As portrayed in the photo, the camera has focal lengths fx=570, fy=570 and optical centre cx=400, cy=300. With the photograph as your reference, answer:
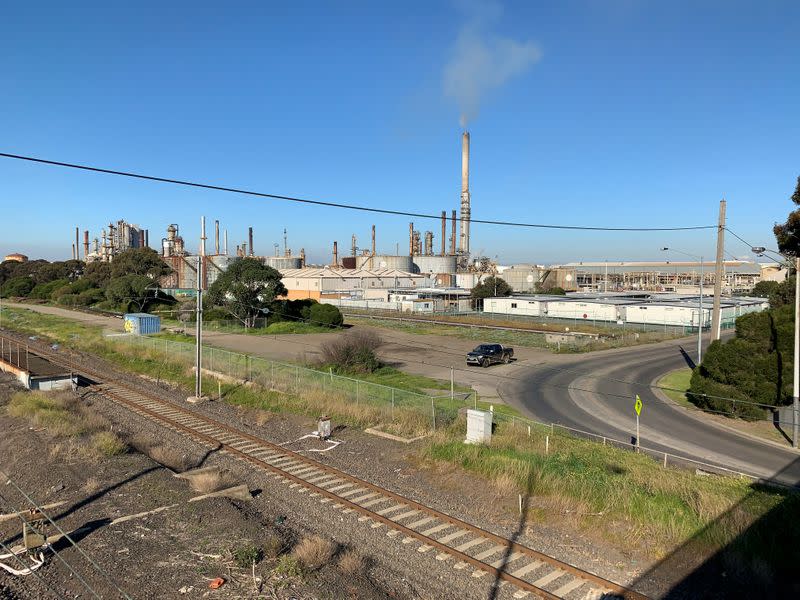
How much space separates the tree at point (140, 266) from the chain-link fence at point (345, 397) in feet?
181

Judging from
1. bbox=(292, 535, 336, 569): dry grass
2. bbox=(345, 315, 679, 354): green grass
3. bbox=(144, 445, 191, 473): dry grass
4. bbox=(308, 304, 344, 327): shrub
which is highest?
bbox=(308, 304, 344, 327): shrub

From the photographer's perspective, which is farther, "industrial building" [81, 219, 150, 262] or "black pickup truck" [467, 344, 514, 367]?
"industrial building" [81, 219, 150, 262]

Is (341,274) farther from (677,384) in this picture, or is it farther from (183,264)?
(677,384)

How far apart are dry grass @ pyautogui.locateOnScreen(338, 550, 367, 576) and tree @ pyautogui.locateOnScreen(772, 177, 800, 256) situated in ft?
104

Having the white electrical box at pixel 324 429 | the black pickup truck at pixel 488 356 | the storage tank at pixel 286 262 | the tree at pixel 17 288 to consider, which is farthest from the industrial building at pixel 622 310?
the tree at pixel 17 288

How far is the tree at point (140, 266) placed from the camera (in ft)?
265

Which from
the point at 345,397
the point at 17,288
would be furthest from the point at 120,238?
the point at 345,397

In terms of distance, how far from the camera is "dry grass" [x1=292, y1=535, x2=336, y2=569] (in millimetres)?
9750

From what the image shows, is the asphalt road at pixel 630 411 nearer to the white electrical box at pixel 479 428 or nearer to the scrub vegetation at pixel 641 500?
the scrub vegetation at pixel 641 500

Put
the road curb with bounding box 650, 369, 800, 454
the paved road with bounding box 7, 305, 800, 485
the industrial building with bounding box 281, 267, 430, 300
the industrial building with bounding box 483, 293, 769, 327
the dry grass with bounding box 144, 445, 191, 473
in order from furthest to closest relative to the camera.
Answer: the industrial building with bounding box 281, 267, 430, 300, the industrial building with bounding box 483, 293, 769, 327, the road curb with bounding box 650, 369, 800, 454, the paved road with bounding box 7, 305, 800, 485, the dry grass with bounding box 144, 445, 191, 473

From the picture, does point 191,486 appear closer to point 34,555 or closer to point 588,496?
point 34,555

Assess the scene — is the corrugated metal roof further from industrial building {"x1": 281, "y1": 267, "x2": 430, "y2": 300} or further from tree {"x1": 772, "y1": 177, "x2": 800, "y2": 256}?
tree {"x1": 772, "y1": 177, "x2": 800, "y2": 256}

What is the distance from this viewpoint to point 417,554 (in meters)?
10.3

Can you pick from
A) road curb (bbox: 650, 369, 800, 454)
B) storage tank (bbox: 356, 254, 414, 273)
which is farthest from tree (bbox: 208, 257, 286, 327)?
storage tank (bbox: 356, 254, 414, 273)
